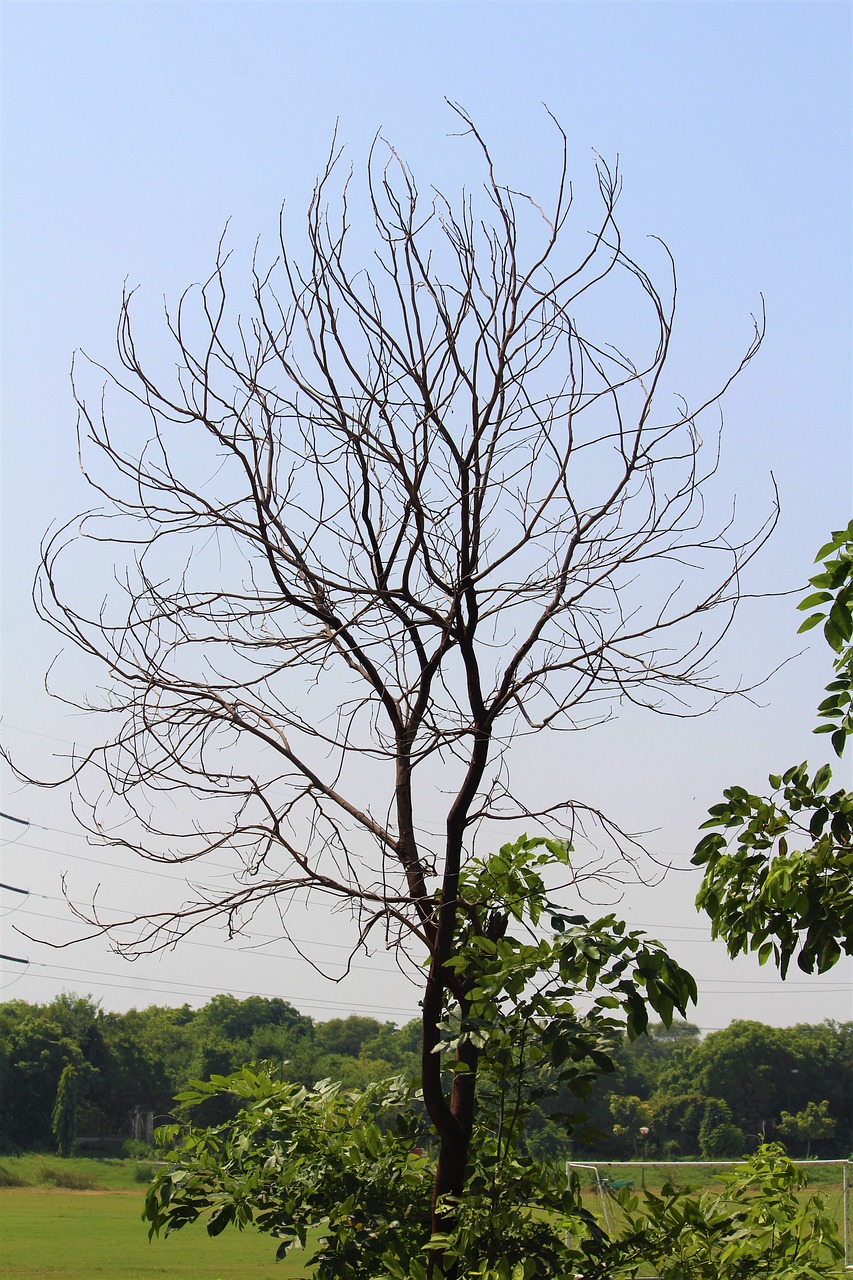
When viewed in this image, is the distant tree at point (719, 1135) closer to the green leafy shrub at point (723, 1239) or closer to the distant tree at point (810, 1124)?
the distant tree at point (810, 1124)

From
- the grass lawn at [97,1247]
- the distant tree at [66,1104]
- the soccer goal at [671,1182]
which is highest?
the soccer goal at [671,1182]

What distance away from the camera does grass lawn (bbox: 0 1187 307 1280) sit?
106ft

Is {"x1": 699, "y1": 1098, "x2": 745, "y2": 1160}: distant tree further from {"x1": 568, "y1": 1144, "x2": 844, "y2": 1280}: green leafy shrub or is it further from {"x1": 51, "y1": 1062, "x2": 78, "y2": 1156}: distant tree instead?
{"x1": 568, "y1": 1144, "x2": 844, "y2": 1280}: green leafy shrub

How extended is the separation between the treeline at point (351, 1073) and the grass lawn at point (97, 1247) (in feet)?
7.83

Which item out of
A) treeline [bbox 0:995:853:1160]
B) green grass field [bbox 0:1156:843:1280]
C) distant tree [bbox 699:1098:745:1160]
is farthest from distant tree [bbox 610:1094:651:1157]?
green grass field [bbox 0:1156:843:1280]

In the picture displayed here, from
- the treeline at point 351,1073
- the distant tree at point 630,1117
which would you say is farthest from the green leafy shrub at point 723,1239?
the distant tree at point 630,1117

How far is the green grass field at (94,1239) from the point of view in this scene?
3266cm

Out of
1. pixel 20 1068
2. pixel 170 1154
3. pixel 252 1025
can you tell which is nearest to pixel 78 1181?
pixel 20 1068

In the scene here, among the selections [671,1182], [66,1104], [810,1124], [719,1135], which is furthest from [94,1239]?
[671,1182]

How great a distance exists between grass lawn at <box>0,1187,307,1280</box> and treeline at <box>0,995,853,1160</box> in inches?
94.0

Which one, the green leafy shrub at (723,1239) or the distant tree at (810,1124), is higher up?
the green leafy shrub at (723,1239)

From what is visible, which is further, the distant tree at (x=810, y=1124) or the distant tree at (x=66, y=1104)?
the distant tree at (x=810, y=1124)

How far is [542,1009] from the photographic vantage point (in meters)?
1.98

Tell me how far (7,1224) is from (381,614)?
40660mm
